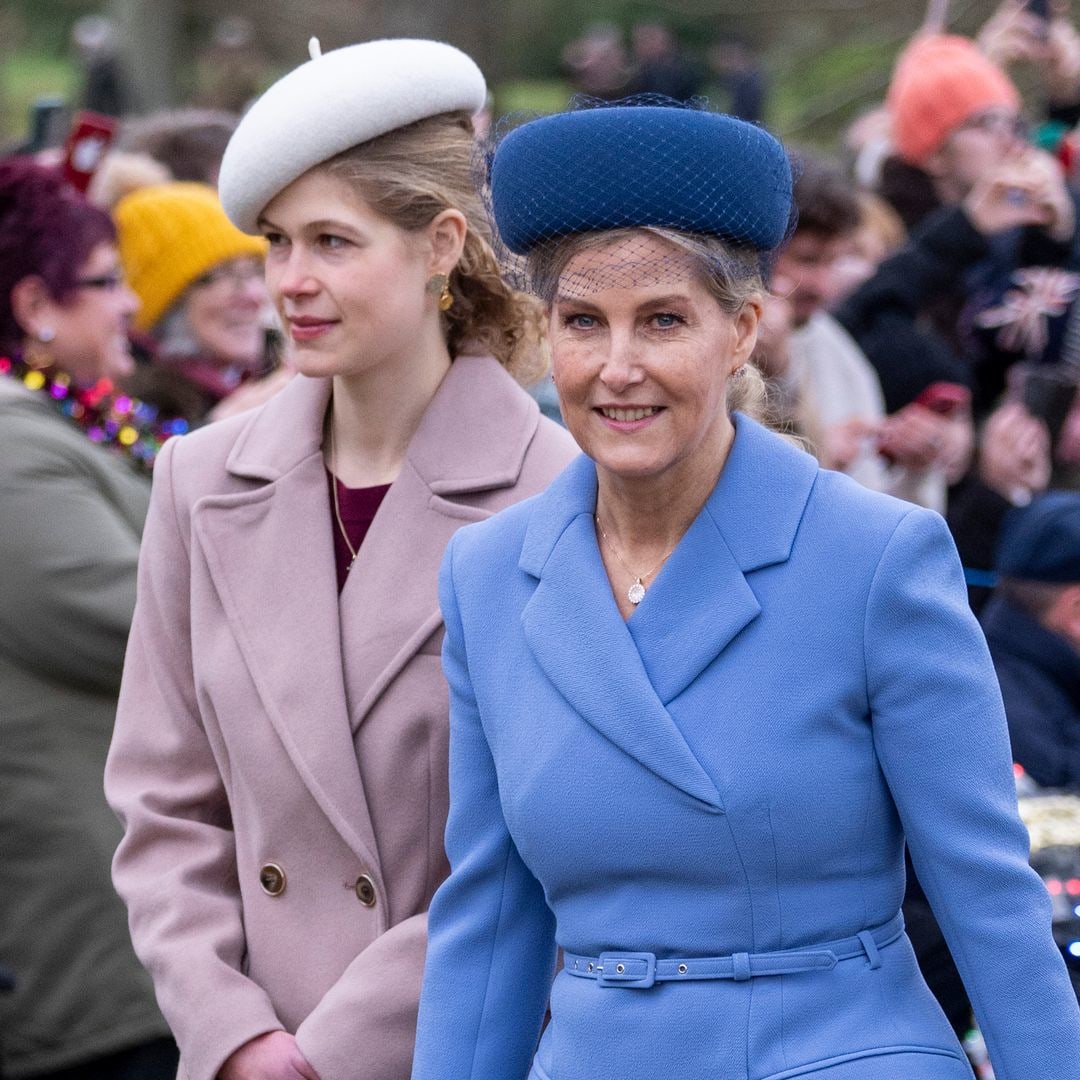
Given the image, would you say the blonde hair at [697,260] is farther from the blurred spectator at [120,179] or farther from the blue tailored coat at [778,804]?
the blurred spectator at [120,179]

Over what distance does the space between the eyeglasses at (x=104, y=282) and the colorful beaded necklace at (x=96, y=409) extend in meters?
0.22

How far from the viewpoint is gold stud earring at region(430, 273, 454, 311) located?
3.31 metres

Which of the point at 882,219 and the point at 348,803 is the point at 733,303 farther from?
the point at 882,219

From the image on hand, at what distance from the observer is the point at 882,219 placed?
326 inches

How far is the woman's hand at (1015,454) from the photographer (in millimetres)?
6031

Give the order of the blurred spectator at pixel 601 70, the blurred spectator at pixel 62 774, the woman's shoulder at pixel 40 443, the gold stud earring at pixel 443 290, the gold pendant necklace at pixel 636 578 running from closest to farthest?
the gold pendant necklace at pixel 636 578
the gold stud earring at pixel 443 290
the blurred spectator at pixel 62 774
the woman's shoulder at pixel 40 443
the blurred spectator at pixel 601 70

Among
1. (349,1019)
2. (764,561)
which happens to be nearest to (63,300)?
(349,1019)

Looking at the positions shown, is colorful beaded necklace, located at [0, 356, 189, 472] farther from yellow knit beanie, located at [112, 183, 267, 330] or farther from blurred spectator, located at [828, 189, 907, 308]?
blurred spectator, located at [828, 189, 907, 308]

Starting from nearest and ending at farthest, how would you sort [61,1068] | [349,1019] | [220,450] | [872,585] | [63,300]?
1. [872,585]
2. [349,1019]
3. [220,450]
4. [61,1068]
5. [63,300]

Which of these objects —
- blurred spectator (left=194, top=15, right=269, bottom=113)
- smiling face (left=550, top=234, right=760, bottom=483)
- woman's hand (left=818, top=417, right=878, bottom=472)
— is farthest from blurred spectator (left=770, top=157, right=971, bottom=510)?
blurred spectator (left=194, top=15, right=269, bottom=113)

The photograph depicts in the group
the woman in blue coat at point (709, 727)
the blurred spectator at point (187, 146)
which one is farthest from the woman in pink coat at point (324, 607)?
the blurred spectator at point (187, 146)

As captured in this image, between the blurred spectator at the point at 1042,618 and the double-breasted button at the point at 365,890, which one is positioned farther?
the blurred spectator at the point at 1042,618

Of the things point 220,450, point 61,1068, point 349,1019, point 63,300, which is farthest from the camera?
point 63,300

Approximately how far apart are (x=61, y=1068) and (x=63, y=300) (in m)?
1.73
